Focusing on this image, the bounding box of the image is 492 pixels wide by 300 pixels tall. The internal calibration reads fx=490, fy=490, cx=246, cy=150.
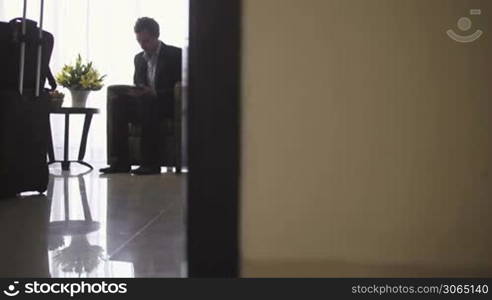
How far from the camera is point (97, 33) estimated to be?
12.9 feet

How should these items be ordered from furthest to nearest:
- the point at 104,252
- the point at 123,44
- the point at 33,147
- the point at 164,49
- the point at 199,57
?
the point at 123,44 → the point at 164,49 → the point at 33,147 → the point at 104,252 → the point at 199,57

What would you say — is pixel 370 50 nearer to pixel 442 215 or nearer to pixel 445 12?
pixel 445 12

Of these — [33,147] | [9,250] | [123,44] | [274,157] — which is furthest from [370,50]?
[123,44]

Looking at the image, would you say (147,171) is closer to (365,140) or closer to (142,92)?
(142,92)

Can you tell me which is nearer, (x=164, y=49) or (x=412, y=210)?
(x=412, y=210)

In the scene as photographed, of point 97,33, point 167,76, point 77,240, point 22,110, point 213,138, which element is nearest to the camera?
point 213,138

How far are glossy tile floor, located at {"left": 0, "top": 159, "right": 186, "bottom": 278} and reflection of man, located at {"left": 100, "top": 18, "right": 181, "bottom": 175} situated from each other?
0.73 metres

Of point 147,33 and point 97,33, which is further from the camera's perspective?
point 97,33

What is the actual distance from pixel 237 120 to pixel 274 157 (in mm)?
71

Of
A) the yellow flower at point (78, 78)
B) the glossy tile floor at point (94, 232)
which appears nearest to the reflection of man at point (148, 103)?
the yellow flower at point (78, 78)

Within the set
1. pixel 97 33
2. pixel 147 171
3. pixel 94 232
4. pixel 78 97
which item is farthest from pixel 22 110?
pixel 97 33

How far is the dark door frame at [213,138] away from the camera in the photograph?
2.08 ft

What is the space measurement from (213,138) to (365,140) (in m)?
0.20

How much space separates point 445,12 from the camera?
647mm
